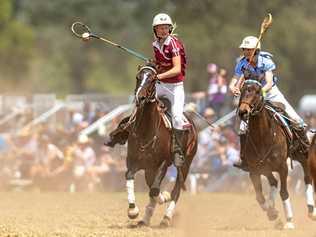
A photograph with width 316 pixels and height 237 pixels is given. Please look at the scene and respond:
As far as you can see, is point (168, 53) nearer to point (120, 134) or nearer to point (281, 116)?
point (120, 134)

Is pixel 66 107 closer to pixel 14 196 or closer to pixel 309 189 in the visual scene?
pixel 14 196

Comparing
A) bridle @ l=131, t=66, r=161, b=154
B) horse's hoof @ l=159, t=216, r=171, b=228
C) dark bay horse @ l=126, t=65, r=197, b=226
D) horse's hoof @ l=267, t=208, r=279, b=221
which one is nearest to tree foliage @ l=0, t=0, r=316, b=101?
horse's hoof @ l=267, t=208, r=279, b=221

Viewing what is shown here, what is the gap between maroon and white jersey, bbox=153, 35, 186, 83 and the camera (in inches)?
617

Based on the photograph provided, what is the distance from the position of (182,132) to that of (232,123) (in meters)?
10.1

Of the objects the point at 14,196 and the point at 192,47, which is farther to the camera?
the point at 192,47

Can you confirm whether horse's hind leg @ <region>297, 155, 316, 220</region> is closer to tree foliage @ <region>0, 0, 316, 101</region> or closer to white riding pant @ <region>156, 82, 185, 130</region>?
white riding pant @ <region>156, 82, 185, 130</region>

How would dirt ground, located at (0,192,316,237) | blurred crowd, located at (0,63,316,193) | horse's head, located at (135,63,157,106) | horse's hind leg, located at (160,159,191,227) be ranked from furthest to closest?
blurred crowd, located at (0,63,316,193), horse's hind leg, located at (160,159,191,227), horse's head, located at (135,63,157,106), dirt ground, located at (0,192,316,237)

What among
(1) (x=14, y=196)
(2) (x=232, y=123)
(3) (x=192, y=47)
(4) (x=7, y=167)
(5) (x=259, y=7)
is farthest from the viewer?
(3) (x=192, y=47)

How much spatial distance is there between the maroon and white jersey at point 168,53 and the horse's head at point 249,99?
1.29 m

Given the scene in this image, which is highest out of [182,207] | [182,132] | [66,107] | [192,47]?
[192,47]

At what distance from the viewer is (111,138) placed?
16.1m

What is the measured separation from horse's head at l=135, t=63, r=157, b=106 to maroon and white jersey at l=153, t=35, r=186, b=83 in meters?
0.77

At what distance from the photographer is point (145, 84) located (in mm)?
14734

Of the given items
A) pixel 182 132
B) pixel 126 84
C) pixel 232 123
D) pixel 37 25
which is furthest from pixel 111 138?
pixel 37 25
